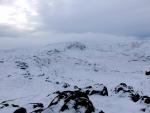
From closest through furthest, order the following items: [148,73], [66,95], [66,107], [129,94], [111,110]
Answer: [66,107]
[66,95]
[111,110]
[129,94]
[148,73]

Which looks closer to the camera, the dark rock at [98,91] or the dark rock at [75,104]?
the dark rock at [75,104]

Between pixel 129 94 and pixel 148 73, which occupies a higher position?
pixel 129 94

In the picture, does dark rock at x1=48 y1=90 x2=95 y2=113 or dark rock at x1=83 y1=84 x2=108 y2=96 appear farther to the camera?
dark rock at x1=83 y1=84 x2=108 y2=96

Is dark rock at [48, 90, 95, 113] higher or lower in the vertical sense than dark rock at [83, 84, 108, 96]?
higher

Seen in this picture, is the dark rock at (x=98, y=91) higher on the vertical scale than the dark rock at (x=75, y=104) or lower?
lower

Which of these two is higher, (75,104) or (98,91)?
(75,104)

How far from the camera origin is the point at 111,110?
35.2m

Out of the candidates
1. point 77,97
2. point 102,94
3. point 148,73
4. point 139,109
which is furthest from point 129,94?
point 148,73

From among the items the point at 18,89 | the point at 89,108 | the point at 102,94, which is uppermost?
the point at 89,108

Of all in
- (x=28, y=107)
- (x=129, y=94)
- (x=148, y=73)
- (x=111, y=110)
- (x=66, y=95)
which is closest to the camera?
(x=66, y=95)

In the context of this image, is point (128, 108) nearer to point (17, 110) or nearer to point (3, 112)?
point (17, 110)

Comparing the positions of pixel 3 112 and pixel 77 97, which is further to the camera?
pixel 3 112

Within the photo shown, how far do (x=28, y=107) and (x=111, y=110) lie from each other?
9468 mm

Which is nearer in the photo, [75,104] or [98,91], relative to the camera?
[75,104]
